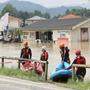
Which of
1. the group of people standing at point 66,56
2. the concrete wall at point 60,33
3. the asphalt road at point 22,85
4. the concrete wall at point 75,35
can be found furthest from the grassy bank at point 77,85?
the concrete wall at point 75,35

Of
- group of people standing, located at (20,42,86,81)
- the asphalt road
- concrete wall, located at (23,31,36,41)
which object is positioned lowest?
the asphalt road

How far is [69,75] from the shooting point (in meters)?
17.6

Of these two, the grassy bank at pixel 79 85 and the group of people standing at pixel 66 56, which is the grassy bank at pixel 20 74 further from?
the grassy bank at pixel 79 85

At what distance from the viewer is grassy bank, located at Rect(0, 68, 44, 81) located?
1855 cm

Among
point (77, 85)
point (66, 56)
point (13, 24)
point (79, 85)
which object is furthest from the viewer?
point (13, 24)

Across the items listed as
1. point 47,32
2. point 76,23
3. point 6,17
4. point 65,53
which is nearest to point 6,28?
point 6,17

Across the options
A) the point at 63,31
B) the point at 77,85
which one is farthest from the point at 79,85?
the point at 63,31

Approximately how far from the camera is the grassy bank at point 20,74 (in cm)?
1855

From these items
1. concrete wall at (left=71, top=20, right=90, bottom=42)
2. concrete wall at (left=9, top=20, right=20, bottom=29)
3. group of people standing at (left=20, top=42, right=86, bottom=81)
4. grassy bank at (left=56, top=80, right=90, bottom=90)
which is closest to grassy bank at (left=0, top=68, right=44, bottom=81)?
group of people standing at (left=20, top=42, right=86, bottom=81)

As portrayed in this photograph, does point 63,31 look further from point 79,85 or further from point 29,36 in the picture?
point 79,85

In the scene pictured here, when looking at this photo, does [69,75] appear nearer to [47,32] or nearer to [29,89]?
[29,89]

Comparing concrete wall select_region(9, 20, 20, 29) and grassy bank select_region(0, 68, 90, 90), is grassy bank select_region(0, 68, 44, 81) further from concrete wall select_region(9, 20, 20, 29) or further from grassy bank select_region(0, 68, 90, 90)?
concrete wall select_region(9, 20, 20, 29)

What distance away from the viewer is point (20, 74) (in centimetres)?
1945

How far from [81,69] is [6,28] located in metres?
79.3
